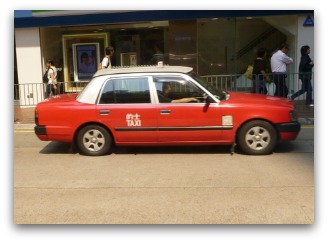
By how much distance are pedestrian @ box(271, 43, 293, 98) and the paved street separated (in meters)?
2.87

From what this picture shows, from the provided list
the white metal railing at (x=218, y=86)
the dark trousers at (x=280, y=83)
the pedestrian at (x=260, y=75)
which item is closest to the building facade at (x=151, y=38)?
the white metal railing at (x=218, y=86)

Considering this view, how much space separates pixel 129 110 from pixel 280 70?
5.21m

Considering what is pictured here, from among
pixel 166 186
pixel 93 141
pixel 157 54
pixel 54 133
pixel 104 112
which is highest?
pixel 157 54

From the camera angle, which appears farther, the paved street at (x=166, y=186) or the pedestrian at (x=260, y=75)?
the pedestrian at (x=260, y=75)

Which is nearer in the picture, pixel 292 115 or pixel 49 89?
pixel 292 115

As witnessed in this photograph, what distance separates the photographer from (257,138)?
7.11 m

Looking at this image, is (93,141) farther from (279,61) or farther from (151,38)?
(151,38)

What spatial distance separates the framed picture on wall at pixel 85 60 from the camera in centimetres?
1441

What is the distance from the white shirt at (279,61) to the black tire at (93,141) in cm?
541

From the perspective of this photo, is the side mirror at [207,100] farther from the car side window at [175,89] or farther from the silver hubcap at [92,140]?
the silver hubcap at [92,140]

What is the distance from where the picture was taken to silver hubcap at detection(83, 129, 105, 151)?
7.45 m

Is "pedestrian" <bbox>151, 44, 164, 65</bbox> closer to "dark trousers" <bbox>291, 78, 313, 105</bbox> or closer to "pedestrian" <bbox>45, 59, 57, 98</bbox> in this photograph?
"pedestrian" <bbox>45, 59, 57, 98</bbox>

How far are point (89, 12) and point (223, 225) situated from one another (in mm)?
9994

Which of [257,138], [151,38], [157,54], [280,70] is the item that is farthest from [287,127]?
[151,38]
